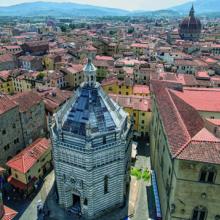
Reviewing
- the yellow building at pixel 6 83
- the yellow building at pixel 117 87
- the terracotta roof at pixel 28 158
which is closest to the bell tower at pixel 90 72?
the terracotta roof at pixel 28 158

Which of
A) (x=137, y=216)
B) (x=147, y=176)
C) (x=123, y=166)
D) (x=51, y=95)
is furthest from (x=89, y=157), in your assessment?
(x=51, y=95)

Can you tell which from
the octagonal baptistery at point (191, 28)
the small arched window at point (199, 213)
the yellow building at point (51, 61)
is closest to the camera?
the small arched window at point (199, 213)

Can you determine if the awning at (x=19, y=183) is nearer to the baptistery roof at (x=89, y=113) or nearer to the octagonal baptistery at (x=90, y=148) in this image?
the octagonal baptistery at (x=90, y=148)

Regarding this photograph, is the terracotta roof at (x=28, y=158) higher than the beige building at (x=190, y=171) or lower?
lower

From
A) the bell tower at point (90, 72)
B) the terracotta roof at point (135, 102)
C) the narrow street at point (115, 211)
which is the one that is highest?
the bell tower at point (90, 72)

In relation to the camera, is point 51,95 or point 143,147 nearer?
point 143,147

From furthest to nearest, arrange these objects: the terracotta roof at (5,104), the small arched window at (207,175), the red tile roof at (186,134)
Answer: the terracotta roof at (5,104), the red tile roof at (186,134), the small arched window at (207,175)

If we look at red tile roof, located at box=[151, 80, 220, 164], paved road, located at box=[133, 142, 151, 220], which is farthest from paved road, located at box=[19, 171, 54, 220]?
Result: red tile roof, located at box=[151, 80, 220, 164]

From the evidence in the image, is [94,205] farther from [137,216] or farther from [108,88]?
[108,88]
